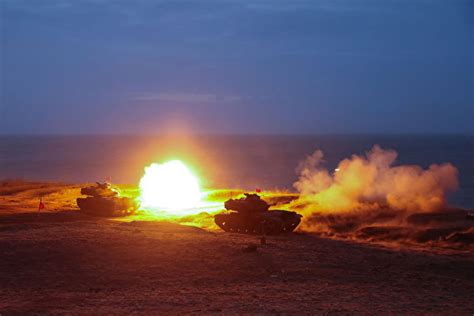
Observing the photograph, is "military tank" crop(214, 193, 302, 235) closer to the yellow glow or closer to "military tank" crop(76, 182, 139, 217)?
"military tank" crop(76, 182, 139, 217)

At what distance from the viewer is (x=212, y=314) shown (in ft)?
42.2

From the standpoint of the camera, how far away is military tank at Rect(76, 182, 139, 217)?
103 ft

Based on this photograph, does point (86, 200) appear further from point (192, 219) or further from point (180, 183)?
point (180, 183)

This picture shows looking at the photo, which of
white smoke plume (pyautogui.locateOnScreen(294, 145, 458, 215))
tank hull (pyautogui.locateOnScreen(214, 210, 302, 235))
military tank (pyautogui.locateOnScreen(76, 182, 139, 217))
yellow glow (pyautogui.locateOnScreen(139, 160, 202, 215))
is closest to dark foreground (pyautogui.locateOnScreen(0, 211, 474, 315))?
tank hull (pyautogui.locateOnScreen(214, 210, 302, 235))

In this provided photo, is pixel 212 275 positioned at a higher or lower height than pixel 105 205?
lower

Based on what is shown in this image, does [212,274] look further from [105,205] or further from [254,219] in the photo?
[105,205]

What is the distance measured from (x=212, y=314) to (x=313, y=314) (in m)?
2.15

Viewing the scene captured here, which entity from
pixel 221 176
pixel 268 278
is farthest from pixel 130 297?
pixel 221 176

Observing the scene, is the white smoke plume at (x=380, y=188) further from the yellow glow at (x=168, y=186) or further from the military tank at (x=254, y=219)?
the yellow glow at (x=168, y=186)

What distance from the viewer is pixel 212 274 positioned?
17000 millimetres

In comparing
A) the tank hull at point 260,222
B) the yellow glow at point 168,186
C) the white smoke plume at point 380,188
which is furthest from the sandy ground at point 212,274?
the yellow glow at point 168,186

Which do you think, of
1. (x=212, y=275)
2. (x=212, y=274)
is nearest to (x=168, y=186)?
(x=212, y=274)

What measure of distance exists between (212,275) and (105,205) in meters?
15.7

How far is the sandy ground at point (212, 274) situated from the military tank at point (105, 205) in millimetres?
6976
